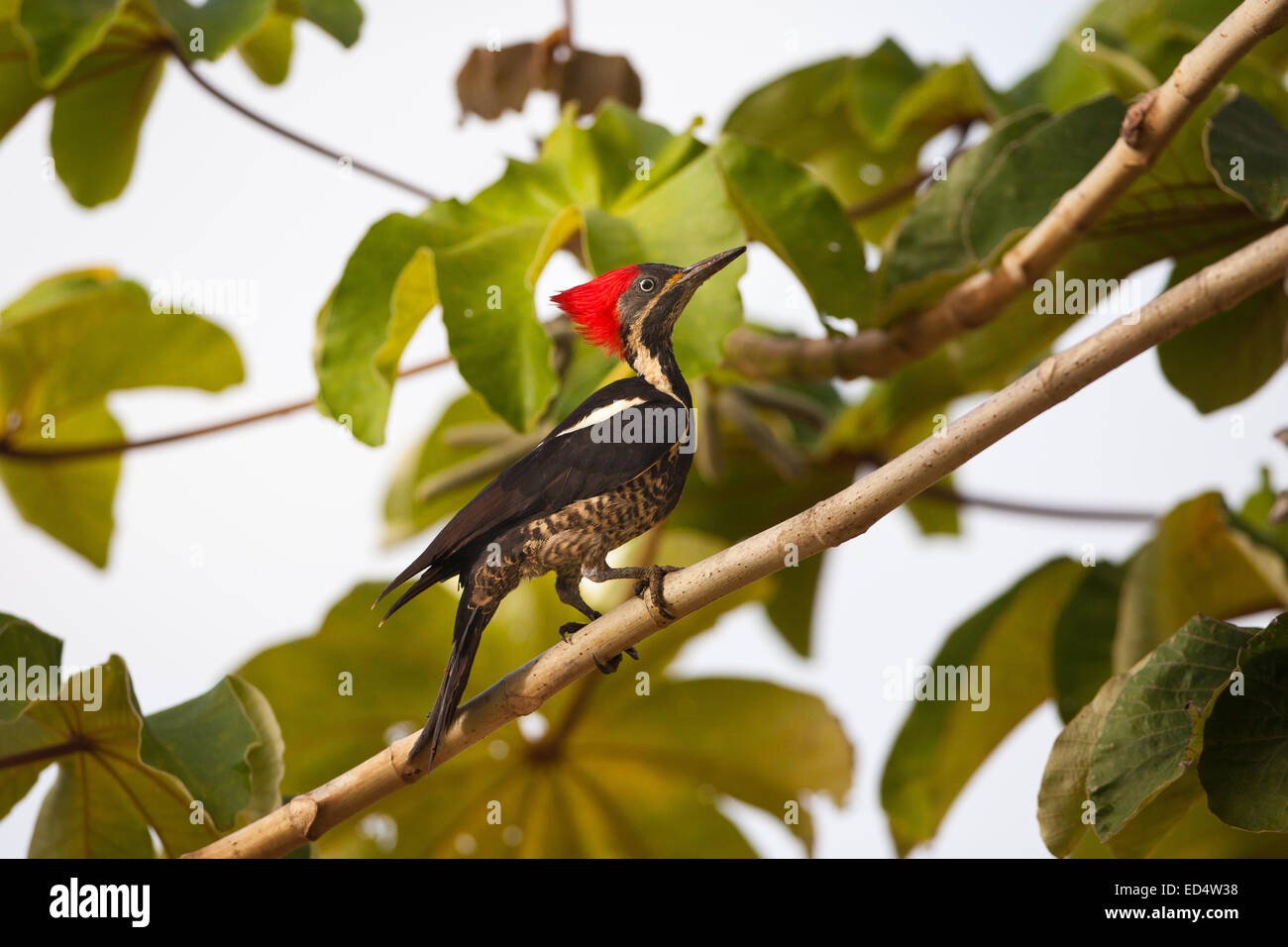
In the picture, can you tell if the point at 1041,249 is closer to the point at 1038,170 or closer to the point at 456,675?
the point at 1038,170

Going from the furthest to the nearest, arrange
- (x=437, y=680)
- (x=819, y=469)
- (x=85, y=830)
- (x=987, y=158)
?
(x=819, y=469) < (x=437, y=680) < (x=987, y=158) < (x=85, y=830)

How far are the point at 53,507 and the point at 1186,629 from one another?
2031 millimetres

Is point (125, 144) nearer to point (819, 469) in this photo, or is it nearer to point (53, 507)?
point (53, 507)

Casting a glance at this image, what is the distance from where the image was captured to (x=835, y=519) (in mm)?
802

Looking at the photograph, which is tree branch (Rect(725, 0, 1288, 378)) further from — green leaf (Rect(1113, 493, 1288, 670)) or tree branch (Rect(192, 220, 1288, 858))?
green leaf (Rect(1113, 493, 1288, 670))

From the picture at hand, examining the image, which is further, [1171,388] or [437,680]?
[437,680]

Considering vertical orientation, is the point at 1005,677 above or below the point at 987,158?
below

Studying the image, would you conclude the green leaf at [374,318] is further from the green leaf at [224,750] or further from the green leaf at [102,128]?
the green leaf at [102,128]

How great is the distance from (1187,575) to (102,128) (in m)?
2.02

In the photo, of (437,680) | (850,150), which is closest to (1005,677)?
(437,680)

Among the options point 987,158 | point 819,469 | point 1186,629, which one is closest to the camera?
point 1186,629

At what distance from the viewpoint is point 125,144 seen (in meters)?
2.10

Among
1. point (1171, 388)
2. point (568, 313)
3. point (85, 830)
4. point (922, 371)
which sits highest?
point (922, 371)

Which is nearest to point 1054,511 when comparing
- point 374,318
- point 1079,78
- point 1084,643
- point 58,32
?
point 1084,643
